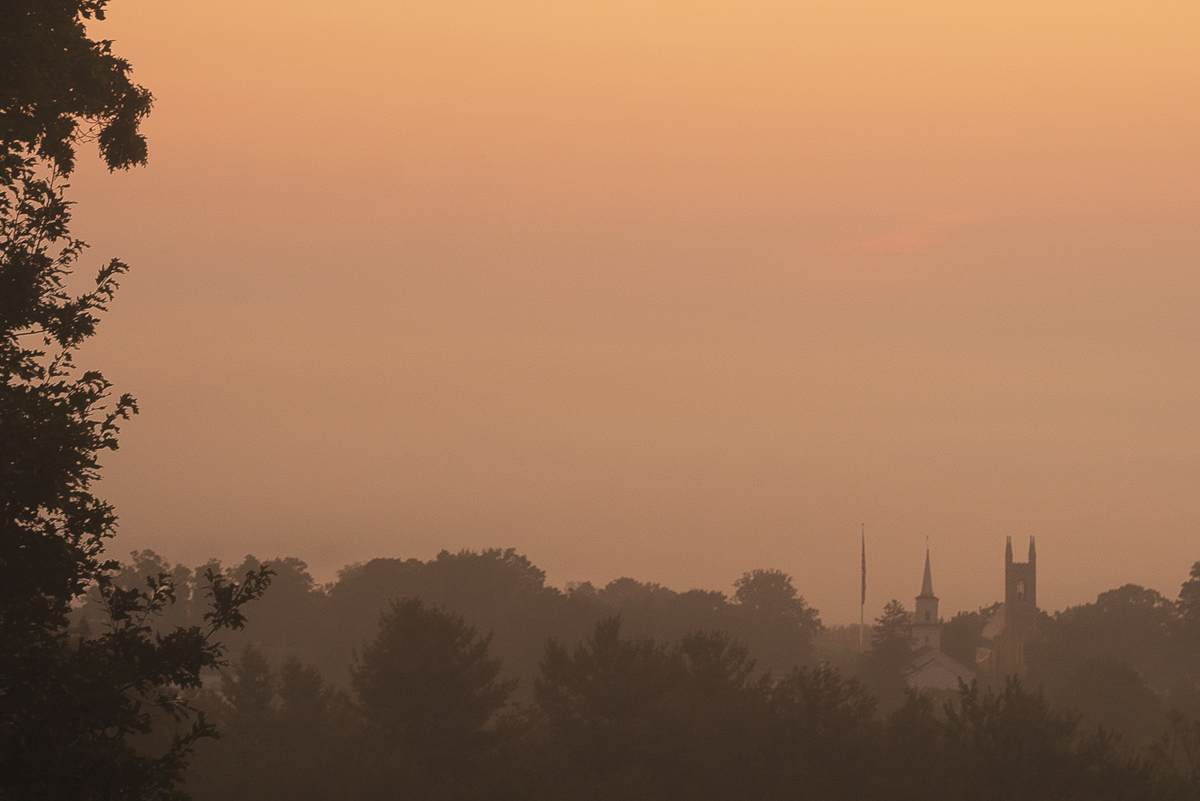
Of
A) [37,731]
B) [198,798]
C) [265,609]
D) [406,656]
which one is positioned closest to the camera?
[37,731]

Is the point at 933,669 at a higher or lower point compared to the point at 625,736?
higher

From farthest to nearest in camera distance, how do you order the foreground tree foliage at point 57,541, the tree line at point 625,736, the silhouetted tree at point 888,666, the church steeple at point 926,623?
the church steeple at point 926,623
the silhouetted tree at point 888,666
the tree line at point 625,736
the foreground tree foliage at point 57,541

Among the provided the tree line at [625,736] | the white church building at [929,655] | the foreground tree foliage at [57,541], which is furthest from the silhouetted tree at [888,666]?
the foreground tree foliage at [57,541]

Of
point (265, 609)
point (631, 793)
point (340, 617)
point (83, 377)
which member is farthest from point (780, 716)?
point (265, 609)

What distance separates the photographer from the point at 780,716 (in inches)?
2410

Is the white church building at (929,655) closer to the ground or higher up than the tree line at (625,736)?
higher up

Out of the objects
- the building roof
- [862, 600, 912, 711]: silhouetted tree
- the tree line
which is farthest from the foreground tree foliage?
the building roof

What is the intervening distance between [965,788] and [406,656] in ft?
77.3

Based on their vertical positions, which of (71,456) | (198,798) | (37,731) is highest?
(71,456)

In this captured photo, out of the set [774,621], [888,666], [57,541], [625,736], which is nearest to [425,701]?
[625,736]

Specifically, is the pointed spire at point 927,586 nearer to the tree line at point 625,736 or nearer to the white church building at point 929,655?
the white church building at point 929,655

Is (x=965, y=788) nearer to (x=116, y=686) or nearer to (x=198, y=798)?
(x=198, y=798)

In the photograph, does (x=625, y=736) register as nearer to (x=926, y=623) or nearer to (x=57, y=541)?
(x=57, y=541)

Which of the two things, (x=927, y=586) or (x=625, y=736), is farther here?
(x=927, y=586)
